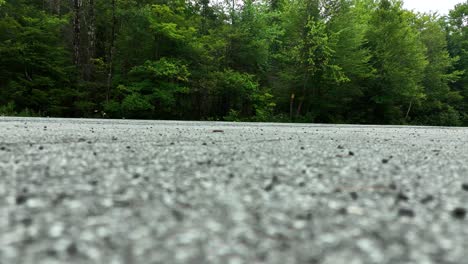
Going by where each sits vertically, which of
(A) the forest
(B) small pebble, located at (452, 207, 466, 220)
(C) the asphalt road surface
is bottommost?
(C) the asphalt road surface

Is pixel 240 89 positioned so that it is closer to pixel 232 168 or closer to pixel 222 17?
pixel 222 17

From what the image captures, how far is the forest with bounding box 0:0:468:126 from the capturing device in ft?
58.9

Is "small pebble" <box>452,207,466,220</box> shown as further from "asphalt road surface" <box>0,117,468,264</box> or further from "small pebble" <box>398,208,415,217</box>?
"small pebble" <box>398,208,415,217</box>

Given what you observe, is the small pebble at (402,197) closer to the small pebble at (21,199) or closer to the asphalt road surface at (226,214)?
the asphalt road surface at (226,214)

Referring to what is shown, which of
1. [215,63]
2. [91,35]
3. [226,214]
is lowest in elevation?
[226,214]

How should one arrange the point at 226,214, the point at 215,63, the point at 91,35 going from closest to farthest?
the point at 226,214, the point at 91,35, the point at 215,63

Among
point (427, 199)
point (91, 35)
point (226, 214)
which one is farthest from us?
point (91, 35)

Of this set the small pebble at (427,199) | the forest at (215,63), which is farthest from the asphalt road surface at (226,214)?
the forest at (215,63)

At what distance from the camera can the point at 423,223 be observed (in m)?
1.30

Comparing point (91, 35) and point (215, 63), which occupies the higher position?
point (91, 35)

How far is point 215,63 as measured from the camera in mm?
22062

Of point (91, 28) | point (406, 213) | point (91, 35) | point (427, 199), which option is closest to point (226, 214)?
point (406, 213)

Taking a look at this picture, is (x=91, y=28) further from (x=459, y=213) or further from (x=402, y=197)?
(x=459, y=213)

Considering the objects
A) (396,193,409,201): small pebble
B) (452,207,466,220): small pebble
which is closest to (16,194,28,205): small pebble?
(396,193,409,201): small pebble
